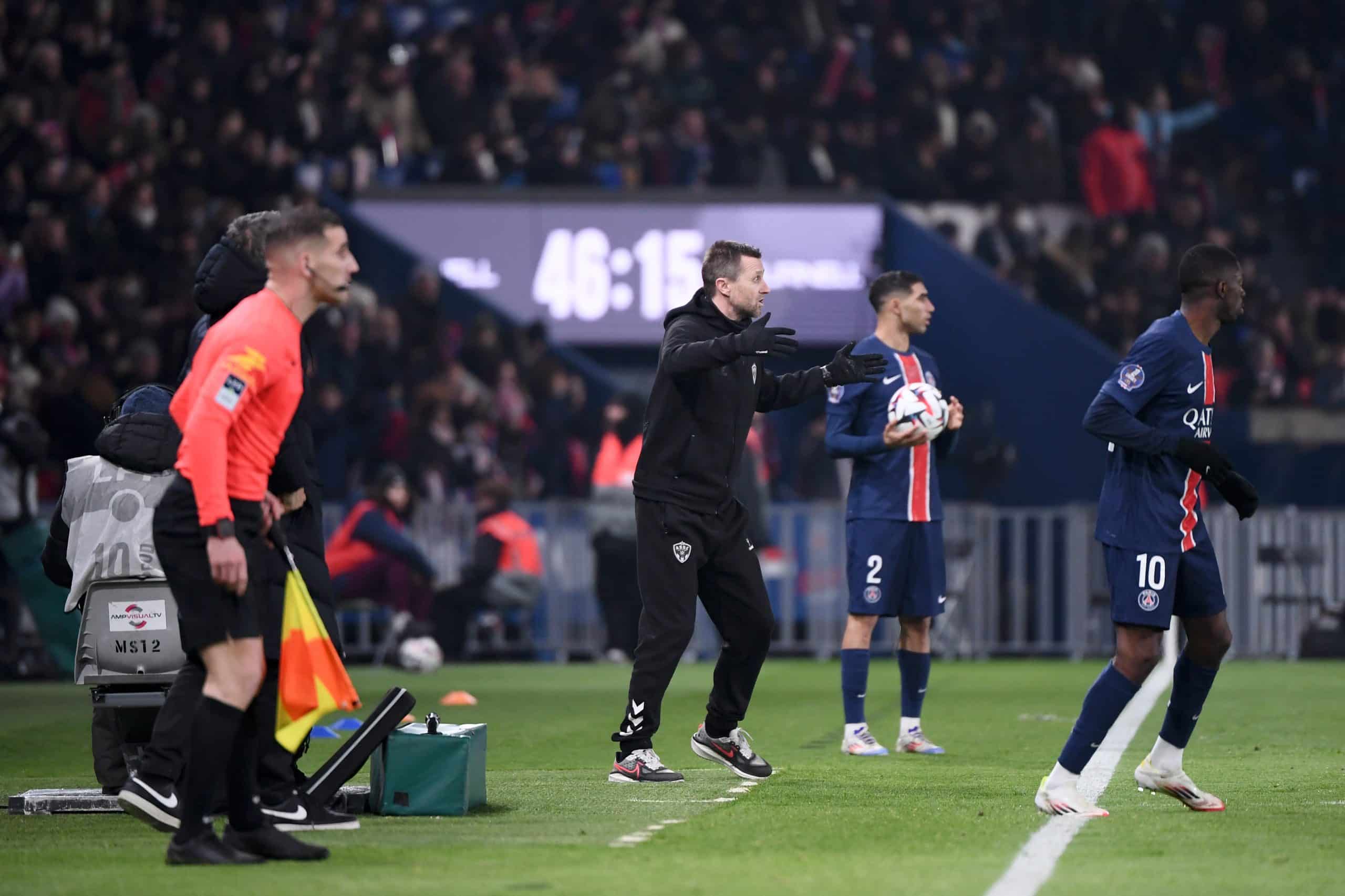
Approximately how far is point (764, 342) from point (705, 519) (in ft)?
3.19

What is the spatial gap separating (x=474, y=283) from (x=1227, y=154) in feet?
31.8

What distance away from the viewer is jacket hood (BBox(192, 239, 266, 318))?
7.33 meters

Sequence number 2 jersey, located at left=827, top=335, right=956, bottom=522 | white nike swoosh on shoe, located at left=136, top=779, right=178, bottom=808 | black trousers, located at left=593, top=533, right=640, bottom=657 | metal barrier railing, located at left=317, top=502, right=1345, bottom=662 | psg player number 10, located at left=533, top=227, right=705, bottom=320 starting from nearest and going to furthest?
white nike swoosh on shoe, located at left=136, top=779, right=178, bottom=808, number 2 jersey, located at left=827, top=335, right=956, bottom=522, black trousers, located at left=593, top=533, right=640, bottom=657, metal barrier railing, located at left=317, top=502, right=1345, bottom=662, psg player number 10, located at left=533, top=227, right=705, bottom=320

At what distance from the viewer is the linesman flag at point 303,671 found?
21.6 ft

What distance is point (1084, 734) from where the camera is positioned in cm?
744

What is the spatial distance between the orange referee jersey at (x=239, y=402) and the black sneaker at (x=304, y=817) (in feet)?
4.61

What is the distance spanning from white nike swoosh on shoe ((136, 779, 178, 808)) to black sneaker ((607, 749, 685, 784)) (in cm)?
221

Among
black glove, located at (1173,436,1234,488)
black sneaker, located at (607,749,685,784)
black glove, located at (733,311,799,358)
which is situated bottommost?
black sneaker, located at (607,749,685,784)

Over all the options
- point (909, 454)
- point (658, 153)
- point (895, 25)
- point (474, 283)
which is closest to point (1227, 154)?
point (895, 25)

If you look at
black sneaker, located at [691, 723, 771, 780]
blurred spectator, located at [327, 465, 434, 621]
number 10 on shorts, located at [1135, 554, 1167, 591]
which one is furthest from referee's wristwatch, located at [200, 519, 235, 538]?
blurred spectator, located at [327, 465, 434, 621]

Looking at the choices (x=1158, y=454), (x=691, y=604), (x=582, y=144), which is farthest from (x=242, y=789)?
(x=582, y=144)

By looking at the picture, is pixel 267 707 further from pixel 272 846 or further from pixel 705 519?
pixel 705 519

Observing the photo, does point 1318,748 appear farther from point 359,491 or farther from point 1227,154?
point 1227,154

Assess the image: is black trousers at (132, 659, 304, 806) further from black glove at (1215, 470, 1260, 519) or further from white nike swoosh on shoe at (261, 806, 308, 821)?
black glove at (1215, 470, 1260, 519)
